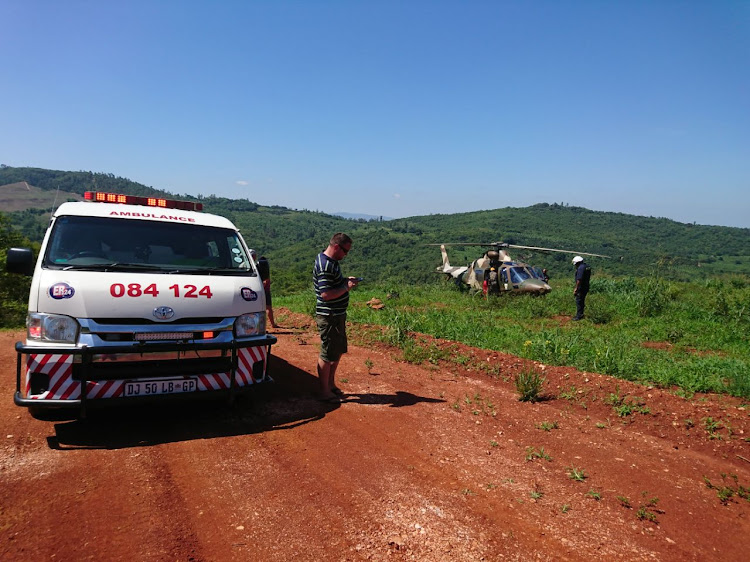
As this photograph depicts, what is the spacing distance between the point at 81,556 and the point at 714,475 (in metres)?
4.74

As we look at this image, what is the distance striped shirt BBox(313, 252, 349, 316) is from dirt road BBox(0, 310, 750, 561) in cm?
111

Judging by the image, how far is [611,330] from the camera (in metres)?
11.5

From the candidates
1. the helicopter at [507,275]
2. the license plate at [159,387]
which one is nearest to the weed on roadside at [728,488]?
the license plate at [159,387]

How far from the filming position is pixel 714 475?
413cm

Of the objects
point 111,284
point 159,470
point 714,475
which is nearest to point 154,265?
point 111,284

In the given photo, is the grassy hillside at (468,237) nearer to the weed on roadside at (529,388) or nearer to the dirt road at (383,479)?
the weed on roadside at (529,388)

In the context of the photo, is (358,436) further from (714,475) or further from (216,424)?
(714,475)

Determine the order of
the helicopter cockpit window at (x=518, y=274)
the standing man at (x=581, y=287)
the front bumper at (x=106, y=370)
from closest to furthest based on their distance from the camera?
the front bumper at (x=106, y=370) → the standing man at (x=581, y=287) → the helicopter cockpit window at (x=518, y=274)

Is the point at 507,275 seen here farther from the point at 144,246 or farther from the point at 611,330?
the point at 144,246

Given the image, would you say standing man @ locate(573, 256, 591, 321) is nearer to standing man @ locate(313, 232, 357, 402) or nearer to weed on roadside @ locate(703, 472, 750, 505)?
weed on roadside @ locate(703, 472, 750, 505)

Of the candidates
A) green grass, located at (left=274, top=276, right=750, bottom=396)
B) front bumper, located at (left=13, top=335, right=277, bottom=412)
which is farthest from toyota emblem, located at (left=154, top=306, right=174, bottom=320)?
green grass, located at (left=274, top=276, right=750, bottom=396)

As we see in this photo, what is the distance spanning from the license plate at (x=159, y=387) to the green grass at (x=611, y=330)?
4.23 metres

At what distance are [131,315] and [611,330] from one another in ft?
35.2

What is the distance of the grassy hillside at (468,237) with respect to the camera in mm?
52625
